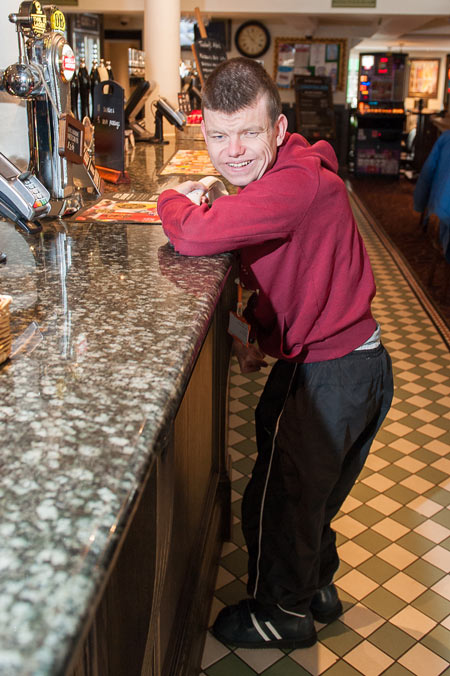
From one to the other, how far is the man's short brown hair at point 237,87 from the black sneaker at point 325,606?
1364 mm

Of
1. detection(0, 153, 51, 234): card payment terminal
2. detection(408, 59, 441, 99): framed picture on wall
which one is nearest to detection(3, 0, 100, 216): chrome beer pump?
detection(0, 153, 51, 234): card payment terminal

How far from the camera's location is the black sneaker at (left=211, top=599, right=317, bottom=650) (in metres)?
1.90

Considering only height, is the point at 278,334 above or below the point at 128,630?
above

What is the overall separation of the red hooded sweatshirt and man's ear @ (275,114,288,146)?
0.10ft

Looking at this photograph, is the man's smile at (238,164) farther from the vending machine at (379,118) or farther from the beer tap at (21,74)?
the vending machine at (379,118)

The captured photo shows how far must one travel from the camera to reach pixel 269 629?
191 centimetres

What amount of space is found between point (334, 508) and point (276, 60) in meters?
11.5

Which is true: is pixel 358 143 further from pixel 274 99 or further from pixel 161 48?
pixel 274 99

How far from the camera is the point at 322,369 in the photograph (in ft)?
5.49

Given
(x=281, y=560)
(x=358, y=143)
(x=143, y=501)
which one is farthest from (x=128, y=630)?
(x=358, y=143)

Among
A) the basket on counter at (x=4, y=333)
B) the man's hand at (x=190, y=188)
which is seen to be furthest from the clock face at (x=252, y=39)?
the basket on counter at (x=4, y=333)

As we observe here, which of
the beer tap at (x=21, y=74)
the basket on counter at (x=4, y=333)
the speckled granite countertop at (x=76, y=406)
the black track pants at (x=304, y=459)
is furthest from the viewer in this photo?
the beer tap at (x=21, y=74)

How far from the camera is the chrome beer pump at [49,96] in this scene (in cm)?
185

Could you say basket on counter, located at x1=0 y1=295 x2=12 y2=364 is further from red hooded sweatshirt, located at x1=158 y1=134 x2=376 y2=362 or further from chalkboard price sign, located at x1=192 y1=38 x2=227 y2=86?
chalkboard price sign, located at x1=192 y1=38 x2=227 y2=86
